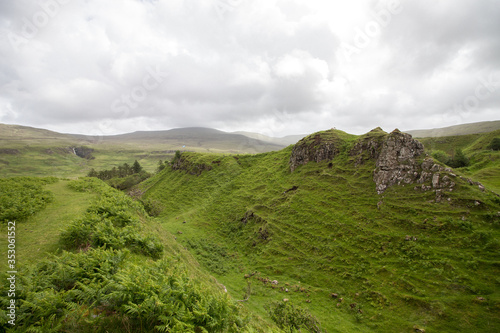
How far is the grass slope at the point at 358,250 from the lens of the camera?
19.6 meters

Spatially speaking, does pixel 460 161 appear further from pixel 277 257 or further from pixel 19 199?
pixel 19 199

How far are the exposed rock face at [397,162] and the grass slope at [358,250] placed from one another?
140 cm

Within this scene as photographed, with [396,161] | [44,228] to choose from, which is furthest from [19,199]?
[396,161]

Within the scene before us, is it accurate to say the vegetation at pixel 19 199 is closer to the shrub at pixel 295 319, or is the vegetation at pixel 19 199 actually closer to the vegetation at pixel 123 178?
the shrub at pixel 295 319

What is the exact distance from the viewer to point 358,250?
A: 27.0 metres

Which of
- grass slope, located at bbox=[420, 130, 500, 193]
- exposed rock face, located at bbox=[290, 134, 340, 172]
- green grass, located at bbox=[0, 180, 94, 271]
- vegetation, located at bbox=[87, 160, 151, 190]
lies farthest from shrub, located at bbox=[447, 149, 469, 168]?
vegetation, located at bbox=[87, 160, 151, 190]

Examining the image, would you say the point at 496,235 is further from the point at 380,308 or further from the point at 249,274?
the point at 249,274

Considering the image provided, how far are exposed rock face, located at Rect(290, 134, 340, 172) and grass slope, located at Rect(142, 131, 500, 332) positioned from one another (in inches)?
74.3

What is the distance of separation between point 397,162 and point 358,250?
1623cm

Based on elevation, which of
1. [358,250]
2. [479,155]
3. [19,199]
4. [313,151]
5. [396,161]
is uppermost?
[313,151]

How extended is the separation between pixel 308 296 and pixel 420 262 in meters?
13.2

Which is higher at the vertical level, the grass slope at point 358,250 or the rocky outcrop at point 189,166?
the rocky outcrop at point 189,166

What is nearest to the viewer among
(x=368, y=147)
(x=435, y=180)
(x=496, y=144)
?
(x=435, y=180)

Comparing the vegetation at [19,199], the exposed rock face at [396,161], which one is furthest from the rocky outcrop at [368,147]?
the vegetation at [19,199]
